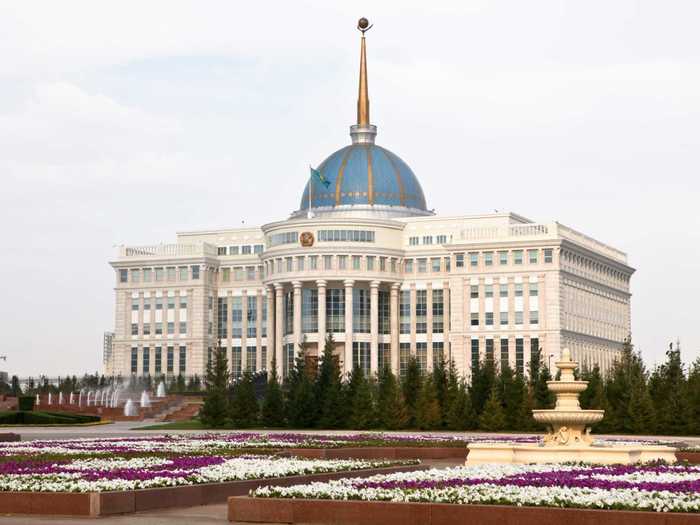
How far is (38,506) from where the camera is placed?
20.6 m

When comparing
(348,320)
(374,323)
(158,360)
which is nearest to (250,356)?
(158,360)

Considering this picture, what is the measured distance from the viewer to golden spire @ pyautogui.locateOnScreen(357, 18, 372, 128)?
121500mm

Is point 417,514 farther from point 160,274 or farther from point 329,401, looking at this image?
point 160,274

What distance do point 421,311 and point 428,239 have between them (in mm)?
6288

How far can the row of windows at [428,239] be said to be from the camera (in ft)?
368

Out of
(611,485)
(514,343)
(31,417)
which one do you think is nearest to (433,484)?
(611,485)

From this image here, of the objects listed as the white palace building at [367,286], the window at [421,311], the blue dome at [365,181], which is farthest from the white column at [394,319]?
the blue dome at [365,181]

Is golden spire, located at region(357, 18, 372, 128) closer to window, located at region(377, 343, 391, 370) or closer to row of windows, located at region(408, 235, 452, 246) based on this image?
row of windows, located at region(408, 235, 452, 246)

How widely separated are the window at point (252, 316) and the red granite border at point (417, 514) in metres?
98.3

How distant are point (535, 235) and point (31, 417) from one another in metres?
52.0

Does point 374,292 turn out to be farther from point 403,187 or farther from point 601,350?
point 601,350

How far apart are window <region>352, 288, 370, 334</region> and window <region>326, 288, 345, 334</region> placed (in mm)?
939

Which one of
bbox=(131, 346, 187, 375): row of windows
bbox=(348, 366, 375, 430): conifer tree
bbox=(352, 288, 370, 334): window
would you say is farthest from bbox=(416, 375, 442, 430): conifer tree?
bbox=(131, 346, 187, 375): row of windows

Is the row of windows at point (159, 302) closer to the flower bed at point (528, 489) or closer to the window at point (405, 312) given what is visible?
the window at point (405, 312)
